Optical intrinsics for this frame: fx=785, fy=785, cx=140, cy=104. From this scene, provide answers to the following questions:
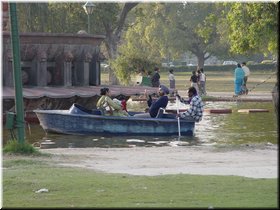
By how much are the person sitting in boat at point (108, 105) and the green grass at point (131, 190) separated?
396 inches

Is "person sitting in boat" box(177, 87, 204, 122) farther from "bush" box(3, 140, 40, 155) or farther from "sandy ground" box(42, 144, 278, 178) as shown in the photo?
"bush" box(3, 140, 40, 155)

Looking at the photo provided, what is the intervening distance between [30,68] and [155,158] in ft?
50.8

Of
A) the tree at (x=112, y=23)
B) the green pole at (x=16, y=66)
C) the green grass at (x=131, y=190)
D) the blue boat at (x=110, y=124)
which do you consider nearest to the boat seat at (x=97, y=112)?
the blue boat at (x=110, y=124)

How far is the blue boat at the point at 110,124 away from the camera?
24250mm

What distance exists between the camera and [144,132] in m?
24.3

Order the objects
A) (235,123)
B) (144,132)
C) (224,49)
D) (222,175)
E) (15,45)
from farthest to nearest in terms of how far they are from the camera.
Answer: (224,49)
(235,123)
(144,132)
(15,45)
(222,175)

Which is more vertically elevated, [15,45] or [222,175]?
[15,45]

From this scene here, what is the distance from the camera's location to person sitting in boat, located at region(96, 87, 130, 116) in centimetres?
2447

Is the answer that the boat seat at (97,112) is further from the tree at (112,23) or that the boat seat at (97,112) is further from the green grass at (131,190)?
the tree at (112,23)

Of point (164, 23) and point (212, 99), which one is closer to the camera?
point (212, 99)

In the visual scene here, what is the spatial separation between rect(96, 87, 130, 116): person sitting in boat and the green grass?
10069 mm

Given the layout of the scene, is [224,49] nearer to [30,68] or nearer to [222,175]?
[30,68]

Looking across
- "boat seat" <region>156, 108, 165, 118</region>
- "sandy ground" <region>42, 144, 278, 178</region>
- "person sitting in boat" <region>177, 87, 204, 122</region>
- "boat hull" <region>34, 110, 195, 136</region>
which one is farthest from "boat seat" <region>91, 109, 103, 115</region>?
"sandy ground" <region>42, 144, 278, 178</region>

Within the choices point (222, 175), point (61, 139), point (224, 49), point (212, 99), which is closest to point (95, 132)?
point (61, 139)
